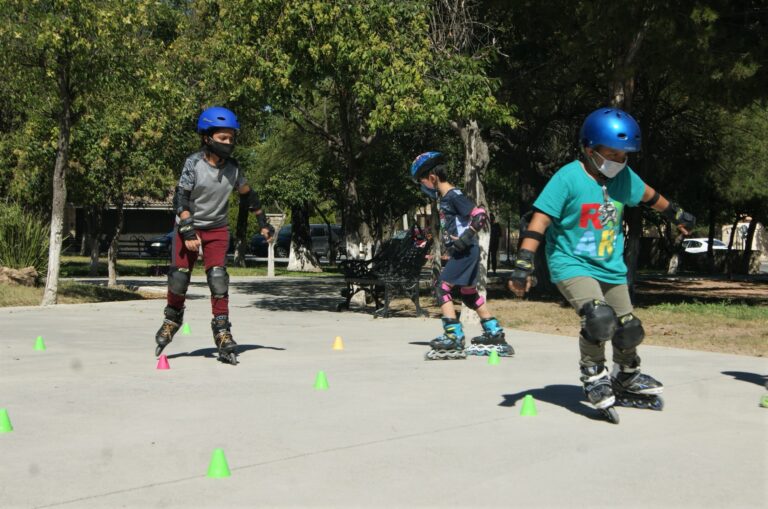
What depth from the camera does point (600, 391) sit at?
595cm

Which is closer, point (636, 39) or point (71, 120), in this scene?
point (636, 39)

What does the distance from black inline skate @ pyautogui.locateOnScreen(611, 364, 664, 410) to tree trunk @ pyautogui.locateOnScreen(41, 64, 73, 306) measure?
1084 cm

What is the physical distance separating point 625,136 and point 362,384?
280 centimetres

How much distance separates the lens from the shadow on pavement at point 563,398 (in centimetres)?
635

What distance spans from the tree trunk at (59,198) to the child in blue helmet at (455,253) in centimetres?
792

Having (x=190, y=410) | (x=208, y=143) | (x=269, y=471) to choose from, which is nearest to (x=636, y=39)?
(x=208, y=143)

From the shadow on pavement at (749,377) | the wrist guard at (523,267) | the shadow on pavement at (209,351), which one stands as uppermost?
the wrist guard at (523,267)

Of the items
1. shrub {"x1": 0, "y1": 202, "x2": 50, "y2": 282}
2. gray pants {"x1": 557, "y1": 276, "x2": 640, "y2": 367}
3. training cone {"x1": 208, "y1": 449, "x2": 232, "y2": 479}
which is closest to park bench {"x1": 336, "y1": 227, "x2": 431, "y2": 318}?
shrub {"x1": 0, "y1": 202, "x2": 50, "y2": 282}

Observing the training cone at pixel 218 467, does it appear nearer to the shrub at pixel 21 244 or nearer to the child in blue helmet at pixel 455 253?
the child in blue helmet at pixel 455 253

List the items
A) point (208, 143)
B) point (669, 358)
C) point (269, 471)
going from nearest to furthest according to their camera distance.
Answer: point (269, 471) → point (208, 143) → point (669, 358)

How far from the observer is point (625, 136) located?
600 centimetres

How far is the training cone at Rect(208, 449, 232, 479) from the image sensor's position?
4.56 m

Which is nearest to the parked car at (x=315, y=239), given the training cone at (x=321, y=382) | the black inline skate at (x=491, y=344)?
the black inline skate at (x=491, y=344)

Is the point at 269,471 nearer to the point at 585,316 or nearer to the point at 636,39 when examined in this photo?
the point at 585,316
